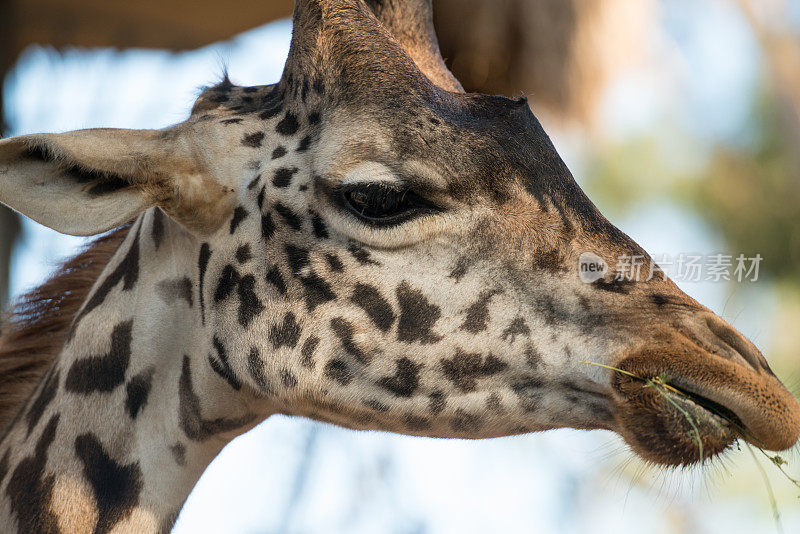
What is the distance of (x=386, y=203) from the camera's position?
230cm

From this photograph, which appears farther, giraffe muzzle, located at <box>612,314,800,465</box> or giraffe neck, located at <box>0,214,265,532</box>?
giraffe neck, located at <box>0,214,265,532</box>

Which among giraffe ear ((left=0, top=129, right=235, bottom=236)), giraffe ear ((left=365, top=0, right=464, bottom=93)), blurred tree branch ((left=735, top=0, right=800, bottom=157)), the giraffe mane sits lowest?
the giraffe mane

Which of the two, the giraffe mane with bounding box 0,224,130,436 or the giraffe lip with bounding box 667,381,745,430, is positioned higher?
the giraffe lip with bounding box 667,381,745,430

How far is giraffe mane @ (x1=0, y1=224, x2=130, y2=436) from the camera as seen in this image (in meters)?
3.05

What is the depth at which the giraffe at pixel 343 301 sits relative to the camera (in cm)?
216

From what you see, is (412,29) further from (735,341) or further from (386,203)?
(735,341)

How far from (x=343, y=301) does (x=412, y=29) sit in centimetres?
160

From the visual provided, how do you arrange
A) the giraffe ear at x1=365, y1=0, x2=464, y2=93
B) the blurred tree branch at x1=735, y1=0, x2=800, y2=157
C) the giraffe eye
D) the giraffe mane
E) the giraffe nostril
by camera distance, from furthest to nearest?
the blurred tree branch at x1=735, y1=0, x2=800, y2=157 < the giraffe ear at x1=365, y1=0, x2=464, y2=93 < the giraffe mane < the giraffe eye < the giraffe nostril

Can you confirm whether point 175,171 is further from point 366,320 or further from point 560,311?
point 560,311

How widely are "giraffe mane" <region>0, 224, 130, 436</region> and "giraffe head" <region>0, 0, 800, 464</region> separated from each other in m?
0.81

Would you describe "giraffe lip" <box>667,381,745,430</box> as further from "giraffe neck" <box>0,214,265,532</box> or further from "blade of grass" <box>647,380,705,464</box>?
"giraffe neck" <box>0,214,265,532</box>

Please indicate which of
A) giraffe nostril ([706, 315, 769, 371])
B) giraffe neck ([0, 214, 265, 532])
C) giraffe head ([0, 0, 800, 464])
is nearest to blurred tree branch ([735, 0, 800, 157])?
giraffe head ([0, 0, 800, 464])

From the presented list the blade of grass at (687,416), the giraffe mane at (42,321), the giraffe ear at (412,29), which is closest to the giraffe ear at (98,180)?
the giraffe mane at (42,321)

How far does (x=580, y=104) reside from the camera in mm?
4977
